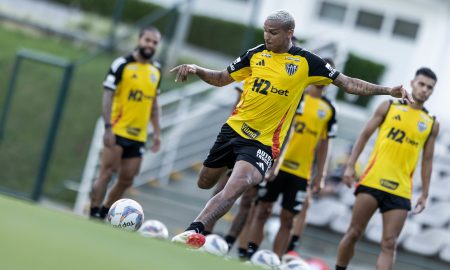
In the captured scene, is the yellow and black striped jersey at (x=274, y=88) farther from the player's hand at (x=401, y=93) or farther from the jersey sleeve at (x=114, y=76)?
the jersey sleeve at (x=114, y=76)

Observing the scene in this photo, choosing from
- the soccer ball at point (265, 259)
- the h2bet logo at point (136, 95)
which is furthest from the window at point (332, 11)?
the soccer ball at point (265, 259)

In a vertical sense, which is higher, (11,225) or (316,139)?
(316,139)

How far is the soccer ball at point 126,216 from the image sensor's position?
387 inches

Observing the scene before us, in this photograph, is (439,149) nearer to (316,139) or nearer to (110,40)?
(316,139)

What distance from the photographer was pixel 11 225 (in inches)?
249

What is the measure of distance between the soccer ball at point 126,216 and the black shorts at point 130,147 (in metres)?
3.02

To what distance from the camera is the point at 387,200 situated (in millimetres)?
11109

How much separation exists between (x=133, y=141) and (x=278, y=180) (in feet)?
6.81

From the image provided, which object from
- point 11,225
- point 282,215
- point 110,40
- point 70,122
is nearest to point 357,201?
point 282,215

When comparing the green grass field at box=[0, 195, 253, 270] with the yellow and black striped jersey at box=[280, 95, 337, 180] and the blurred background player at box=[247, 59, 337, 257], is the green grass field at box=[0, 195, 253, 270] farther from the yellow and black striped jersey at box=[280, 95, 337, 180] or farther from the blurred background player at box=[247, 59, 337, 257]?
the yellow and black striped jersey at box=[280, 95, 337, 180]

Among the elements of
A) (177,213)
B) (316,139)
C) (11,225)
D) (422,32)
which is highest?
(422,32)

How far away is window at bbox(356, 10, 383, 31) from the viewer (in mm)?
30062

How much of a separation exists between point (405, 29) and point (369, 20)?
4.13 feet

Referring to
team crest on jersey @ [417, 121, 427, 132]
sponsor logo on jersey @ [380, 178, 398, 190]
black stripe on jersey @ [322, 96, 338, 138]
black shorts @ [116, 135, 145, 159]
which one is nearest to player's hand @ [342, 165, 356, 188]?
sponsor logo on jersey @ [380, 178, 398, 190]
